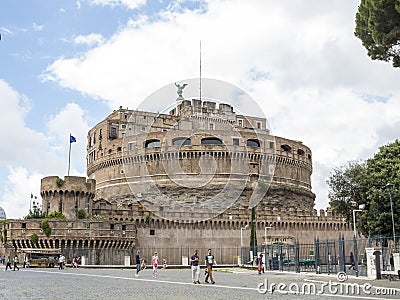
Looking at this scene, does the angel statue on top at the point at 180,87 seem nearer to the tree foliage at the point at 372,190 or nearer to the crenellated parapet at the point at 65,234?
the crenellated parapet at the point at 65,234

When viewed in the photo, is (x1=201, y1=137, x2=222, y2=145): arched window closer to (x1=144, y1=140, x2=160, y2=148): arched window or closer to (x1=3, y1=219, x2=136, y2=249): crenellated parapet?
(x1=144, y1=140, x2=160, y2=148): arched window

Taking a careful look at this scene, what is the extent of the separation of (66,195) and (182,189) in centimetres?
1929

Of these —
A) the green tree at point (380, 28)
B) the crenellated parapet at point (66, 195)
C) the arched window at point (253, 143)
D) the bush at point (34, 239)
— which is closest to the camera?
the green tree at point (380, 28)

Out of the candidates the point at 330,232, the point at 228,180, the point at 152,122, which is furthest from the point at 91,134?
the point at 330,232

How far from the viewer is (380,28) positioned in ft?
62.8

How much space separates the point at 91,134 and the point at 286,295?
65.7m

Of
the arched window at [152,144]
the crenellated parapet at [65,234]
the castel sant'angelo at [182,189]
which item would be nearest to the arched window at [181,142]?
the castel sant'angelo at [182,189]

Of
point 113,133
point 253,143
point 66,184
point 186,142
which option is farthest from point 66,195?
point 253,143

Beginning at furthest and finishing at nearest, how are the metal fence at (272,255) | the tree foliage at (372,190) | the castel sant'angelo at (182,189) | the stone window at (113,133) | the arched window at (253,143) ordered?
1. the stone window at (113,133)
2. the arched window at (253,143)
3. the castel sant'angelo at (182,189)
4. the tree foliage at (372,190)
5. the metal fence at (272,255)

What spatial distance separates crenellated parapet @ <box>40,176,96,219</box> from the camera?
48.0 metres

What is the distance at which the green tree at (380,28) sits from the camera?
18.5 metres

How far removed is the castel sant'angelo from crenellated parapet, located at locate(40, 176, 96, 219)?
89 millimetres

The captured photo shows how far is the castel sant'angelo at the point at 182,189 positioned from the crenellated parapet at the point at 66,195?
0.29ft

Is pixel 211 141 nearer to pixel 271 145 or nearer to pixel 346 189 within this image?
pixel 271 145
